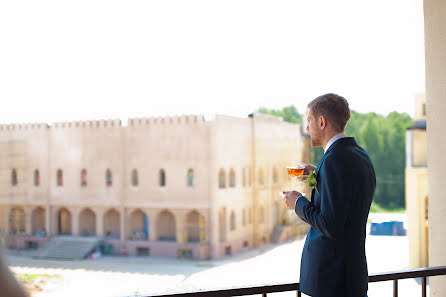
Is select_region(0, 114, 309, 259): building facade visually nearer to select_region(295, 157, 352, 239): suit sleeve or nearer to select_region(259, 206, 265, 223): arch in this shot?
select_region(259, 206, 265, 223): arch

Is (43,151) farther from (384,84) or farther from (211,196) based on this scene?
(384,84)

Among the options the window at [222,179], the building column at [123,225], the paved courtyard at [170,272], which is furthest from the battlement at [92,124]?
the paved courtyard at [170,272]

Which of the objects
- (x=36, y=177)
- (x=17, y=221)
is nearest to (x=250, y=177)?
(x=36, y=177)

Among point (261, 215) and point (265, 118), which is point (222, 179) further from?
point (265, 118)

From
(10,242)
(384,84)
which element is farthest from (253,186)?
(384,84)

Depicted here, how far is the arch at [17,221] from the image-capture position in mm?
19766

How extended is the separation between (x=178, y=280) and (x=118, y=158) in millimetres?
5315

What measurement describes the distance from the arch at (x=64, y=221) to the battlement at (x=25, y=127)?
3.04 metres

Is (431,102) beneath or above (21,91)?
beneath

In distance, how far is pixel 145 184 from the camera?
17.9m

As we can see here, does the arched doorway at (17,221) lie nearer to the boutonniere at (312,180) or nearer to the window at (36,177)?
the window at (36,177)

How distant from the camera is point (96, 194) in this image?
1852 cm

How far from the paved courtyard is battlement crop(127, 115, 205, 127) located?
433cm

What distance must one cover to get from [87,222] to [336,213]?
19.1m
